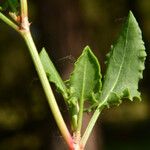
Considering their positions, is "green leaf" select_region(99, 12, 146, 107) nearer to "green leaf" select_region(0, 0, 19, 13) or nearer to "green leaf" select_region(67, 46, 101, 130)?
"green leaf" select_region(67, 46, 101, 130)

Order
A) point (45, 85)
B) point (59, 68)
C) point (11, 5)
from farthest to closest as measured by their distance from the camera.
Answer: point (59, 68)
point (11, 5)
point (45, 85)

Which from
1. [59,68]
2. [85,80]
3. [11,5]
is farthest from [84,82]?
[59,68]

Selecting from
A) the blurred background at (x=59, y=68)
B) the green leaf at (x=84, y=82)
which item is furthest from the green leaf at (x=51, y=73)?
the blurred background at (x=59, y=68)

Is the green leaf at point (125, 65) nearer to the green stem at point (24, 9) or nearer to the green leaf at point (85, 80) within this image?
the green leaf at point (85, 80)

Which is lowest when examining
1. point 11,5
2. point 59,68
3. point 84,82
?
point 59,68

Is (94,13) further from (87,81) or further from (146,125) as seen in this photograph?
(87,81)

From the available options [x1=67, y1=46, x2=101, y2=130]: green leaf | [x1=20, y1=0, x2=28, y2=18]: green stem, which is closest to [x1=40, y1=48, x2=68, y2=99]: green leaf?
[x1=67, y1=46, x2=101, y2=130]: green leaf

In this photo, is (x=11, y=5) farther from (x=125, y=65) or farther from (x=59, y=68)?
(x=59, y=68)
